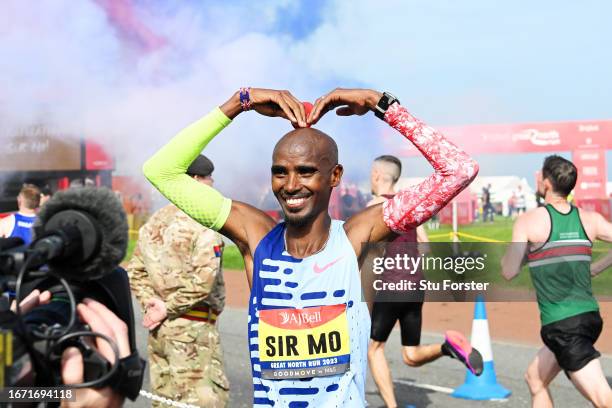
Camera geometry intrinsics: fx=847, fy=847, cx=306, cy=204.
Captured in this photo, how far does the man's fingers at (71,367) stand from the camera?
211cm

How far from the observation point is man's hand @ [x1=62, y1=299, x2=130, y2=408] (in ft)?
6.94

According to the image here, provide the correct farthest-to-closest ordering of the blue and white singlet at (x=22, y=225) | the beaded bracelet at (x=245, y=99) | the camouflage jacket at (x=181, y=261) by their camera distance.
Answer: the blue and white singlet at (x=22, y=225) < the camouflage jacket at (x=181, y=261) < the beaded bracelet at (x=245, y=99)

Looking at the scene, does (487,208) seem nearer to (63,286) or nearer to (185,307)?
(185,307)

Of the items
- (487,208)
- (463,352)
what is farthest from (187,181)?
(487,208)

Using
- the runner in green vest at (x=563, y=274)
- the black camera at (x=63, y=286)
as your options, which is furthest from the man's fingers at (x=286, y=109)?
the runner in green vest at (x=563, y=274)

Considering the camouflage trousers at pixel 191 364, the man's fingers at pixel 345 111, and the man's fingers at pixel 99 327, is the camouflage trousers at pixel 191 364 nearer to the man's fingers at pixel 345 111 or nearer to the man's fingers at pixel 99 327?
the man's fingers at pixel 345 111

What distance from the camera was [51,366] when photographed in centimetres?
211

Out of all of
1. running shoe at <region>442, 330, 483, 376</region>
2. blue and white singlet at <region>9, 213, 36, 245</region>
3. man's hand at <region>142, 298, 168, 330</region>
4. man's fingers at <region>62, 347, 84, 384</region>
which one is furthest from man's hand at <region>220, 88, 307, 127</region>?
blue and white singlet at <region>9, 213, 36, 245</region>

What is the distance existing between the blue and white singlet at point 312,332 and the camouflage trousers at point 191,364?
226cm

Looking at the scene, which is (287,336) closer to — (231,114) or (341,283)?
(341,283)

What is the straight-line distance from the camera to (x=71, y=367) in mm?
2115

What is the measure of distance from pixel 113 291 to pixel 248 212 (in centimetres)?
128

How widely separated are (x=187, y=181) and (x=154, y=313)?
7.22 feet

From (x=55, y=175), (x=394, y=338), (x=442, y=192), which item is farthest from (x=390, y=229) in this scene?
(x=55, y=175)
